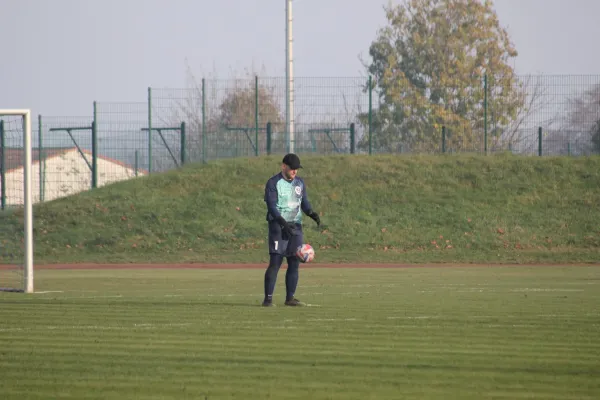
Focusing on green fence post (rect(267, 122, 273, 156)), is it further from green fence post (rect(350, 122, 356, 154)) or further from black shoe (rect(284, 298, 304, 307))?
black shoe (rect(284, 298, 304, 307))

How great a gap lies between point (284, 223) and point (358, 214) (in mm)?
19607

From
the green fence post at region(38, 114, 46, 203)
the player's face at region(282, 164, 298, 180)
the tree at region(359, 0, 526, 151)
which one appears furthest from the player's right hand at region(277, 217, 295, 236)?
the tree at region(359, 0, 526, 151)

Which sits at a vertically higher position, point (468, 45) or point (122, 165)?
point (468, 45)

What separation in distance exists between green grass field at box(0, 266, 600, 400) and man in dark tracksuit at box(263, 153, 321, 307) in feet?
1.56

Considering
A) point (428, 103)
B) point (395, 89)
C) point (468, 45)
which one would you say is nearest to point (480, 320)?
point (428, 103)

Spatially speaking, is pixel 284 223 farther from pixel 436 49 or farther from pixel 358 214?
pixel 436 49

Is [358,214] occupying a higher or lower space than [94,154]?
lower

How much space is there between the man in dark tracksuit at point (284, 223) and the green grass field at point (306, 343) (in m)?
0.47

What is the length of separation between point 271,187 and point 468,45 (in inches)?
1966

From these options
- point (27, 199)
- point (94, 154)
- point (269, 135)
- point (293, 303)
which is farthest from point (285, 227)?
point (94, 154)

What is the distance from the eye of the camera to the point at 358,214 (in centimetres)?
3372

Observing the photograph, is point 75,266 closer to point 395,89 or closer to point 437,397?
point 437,397

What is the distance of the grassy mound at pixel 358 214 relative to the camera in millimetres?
30609

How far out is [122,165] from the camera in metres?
39.1
